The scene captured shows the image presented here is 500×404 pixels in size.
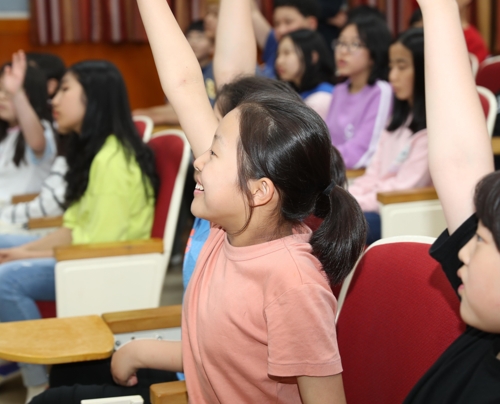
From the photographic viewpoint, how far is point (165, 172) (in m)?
2.32

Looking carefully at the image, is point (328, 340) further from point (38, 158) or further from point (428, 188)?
point (38, 158)

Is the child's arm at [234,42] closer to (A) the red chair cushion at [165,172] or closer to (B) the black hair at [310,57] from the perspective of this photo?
(A) the red chair cushion at [165,172]

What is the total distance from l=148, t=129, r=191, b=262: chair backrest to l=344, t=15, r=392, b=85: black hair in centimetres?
116

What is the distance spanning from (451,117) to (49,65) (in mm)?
3189

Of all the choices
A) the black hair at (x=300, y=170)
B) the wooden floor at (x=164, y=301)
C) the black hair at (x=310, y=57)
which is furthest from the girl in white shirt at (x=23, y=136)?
the black hair at (x=300, y=170)

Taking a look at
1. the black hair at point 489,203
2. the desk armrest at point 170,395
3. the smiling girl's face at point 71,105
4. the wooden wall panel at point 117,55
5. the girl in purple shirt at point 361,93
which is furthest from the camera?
the wooden wall panel at point 117,55

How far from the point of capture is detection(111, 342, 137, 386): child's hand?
1328 mm

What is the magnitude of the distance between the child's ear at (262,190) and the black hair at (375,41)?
7.22 ft

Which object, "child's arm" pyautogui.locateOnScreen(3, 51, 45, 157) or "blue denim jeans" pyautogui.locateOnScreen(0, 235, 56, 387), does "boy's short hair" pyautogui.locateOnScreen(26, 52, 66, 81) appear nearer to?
"child's arm" pyautogui.locateOnScreen(3, 51, 45, 157)

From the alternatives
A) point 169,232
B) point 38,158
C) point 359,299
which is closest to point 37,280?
point 169,232

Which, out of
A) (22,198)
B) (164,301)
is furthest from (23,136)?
(164,301)

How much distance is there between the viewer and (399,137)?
261cm

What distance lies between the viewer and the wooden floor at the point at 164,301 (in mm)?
2212

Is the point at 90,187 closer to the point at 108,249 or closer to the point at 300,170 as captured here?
the point at 108,249
